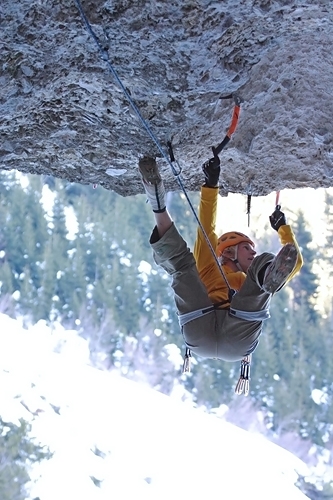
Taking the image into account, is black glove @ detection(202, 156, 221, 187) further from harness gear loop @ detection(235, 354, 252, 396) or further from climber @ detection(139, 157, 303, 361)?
harness gear loop @ detection(235, 354, 252, 396)

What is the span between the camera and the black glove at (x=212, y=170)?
342 cm

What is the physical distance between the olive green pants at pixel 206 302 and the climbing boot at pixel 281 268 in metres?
0.14

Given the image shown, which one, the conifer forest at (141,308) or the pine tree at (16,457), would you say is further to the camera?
the conifer forest at (141,308)

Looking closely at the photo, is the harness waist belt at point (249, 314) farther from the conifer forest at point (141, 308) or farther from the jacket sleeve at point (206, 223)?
the conifer forest at point (141, 308)

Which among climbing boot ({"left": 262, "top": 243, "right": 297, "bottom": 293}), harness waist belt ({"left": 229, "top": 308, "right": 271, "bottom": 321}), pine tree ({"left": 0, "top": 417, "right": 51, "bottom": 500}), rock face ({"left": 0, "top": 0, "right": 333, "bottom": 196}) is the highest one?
rock face ({"left": 0, "top": 0, "right": 333, "bottom": 196})

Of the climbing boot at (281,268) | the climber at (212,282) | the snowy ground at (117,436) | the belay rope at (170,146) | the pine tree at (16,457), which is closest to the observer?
the belay rope at (170,146)

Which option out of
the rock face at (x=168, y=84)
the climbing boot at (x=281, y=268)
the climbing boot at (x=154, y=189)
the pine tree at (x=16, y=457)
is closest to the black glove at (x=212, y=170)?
the rock face at (x=168, y=84)

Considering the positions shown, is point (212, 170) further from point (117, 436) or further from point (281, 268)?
point (117, 436)

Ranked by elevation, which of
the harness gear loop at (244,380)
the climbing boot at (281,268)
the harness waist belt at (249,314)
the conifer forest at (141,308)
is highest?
the climbing boot at (281,268)

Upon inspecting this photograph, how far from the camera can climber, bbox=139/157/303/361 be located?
3123 millimetres

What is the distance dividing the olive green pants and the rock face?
652mm

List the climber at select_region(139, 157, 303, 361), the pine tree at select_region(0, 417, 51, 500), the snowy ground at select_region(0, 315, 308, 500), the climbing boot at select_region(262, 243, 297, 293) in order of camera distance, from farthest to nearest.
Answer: the snowy ground at select_region(0, 315, 308, 500)
the pine tree at select_region(0, 417, 51, 500)
the climber at select_region(139, 157, 303, 361)
the climbing boot at select_region(262, 243, 297, 293)

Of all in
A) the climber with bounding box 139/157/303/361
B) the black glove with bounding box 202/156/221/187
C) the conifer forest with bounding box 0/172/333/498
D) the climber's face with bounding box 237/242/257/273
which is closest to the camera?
the climber with bounding box 139/157/303/361

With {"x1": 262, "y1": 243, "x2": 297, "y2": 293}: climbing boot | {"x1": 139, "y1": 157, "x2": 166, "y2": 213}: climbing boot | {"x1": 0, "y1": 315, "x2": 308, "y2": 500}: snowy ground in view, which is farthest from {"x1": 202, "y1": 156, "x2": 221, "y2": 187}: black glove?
{"x1": 0, "y1": 315, "x2": 308, "y2": 500}: snowy ground
